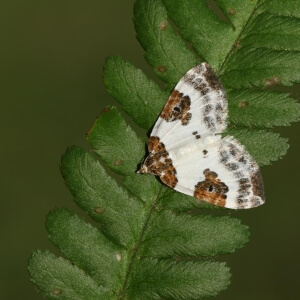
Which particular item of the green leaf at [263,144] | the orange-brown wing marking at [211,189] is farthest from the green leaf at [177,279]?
the green leaf at [263,144]

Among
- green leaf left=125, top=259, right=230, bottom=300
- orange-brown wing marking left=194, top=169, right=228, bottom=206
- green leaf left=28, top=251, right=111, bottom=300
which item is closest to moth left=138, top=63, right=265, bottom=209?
orange-brown wing marking left=194, top=169, right=228, bottom=206

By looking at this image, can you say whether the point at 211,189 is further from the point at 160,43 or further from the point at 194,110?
the point at 160,43

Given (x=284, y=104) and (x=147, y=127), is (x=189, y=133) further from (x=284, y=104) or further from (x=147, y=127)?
(x=284, y=104)

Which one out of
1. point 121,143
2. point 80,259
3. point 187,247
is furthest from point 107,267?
point 121,143

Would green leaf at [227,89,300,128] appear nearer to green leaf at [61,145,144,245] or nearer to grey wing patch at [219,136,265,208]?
grey wing patch at [219,136,265,208]

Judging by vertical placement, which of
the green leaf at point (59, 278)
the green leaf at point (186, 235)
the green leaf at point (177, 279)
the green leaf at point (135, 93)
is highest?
the green leaf at point (135, 93)

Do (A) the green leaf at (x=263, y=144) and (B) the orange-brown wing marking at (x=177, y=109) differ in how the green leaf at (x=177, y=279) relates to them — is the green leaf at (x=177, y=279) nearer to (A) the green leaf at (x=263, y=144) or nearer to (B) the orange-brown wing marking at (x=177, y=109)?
(A) the green leaf at (x=263, y=144)

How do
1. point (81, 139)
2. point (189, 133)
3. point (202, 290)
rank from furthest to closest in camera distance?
point (81, 139), point (189, 133), point (202, 290)

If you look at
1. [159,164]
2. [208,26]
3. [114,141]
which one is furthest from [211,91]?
[114,141]

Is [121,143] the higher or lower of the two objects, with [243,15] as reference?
lower
